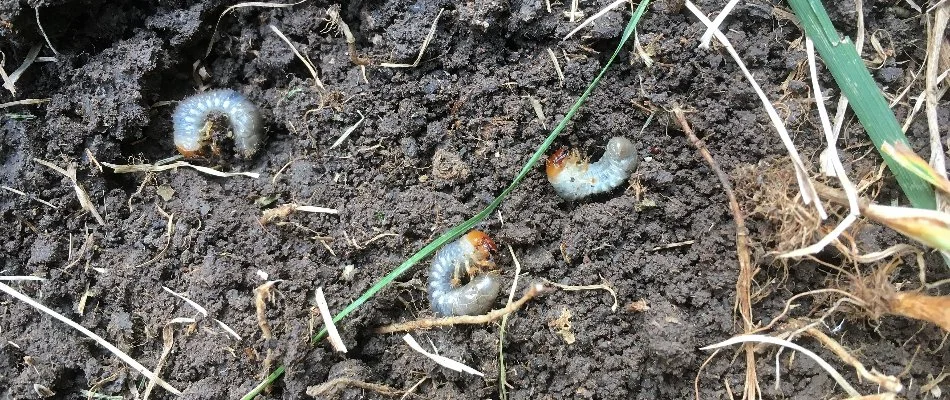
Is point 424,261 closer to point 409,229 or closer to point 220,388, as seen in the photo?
point 409,229

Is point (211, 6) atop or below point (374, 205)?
atop

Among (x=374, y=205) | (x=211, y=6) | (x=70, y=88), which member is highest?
(x=211, y=6)

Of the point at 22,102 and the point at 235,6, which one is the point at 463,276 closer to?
the point at 235,6

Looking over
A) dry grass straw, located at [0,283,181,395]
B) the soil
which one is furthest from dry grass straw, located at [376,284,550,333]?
dry grass straw, located at [0,283,181,395]

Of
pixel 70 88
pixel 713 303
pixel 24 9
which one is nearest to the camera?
pixel 713 303

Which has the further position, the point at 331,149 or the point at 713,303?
the point at 331,149

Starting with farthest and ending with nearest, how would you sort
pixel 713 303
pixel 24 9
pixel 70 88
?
pixel 70 88, pixel 24 9, pixel 713 303

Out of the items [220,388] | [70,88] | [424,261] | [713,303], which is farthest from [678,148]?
[70,88]
